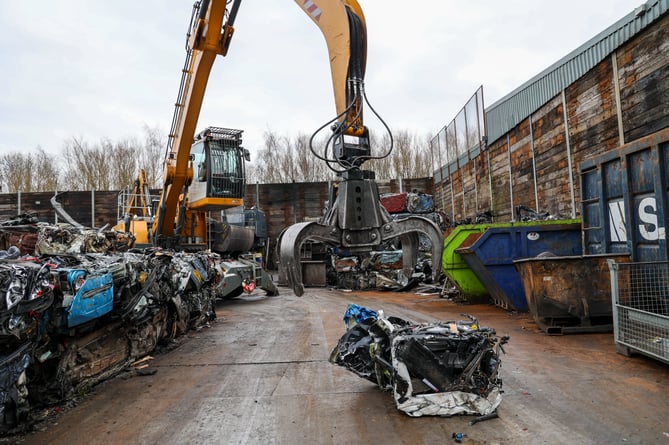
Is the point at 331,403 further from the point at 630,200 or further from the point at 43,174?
the point at 43,174

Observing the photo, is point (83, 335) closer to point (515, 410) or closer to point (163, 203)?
point (515, 410)

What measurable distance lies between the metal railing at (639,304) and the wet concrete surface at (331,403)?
220 millimetres

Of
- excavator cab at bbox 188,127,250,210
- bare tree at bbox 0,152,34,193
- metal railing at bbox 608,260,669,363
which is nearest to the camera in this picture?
metal railing at bbox 608,260,669,363

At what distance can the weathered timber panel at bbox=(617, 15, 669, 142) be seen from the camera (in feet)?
26.8

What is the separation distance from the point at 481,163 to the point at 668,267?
11935 millimetres

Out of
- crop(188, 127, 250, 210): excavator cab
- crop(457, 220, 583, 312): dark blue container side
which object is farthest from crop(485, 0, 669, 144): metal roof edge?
crop(188, 127, 250, 210): excavator cab

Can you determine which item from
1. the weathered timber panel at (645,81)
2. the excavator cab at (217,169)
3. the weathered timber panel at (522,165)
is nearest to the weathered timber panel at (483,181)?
the weathered timber panel at (522,165)

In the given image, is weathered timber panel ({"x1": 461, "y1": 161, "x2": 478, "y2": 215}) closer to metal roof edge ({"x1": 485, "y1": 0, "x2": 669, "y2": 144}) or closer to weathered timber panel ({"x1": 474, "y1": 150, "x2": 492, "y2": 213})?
weathered timber panel ({"x1": 474, "y1": 150, "x2": 492, "y2": 213})

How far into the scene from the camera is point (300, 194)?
25094mm

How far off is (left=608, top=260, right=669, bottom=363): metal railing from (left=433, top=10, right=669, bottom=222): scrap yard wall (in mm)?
4095

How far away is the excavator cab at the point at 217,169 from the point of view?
11.2 m

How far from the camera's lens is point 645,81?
8.64 meters

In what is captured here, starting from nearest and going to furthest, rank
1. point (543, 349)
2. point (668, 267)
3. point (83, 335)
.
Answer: point (83, 335), point (668, 267), point (543, 349)

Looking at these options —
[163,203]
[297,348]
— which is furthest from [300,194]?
[297,348]
